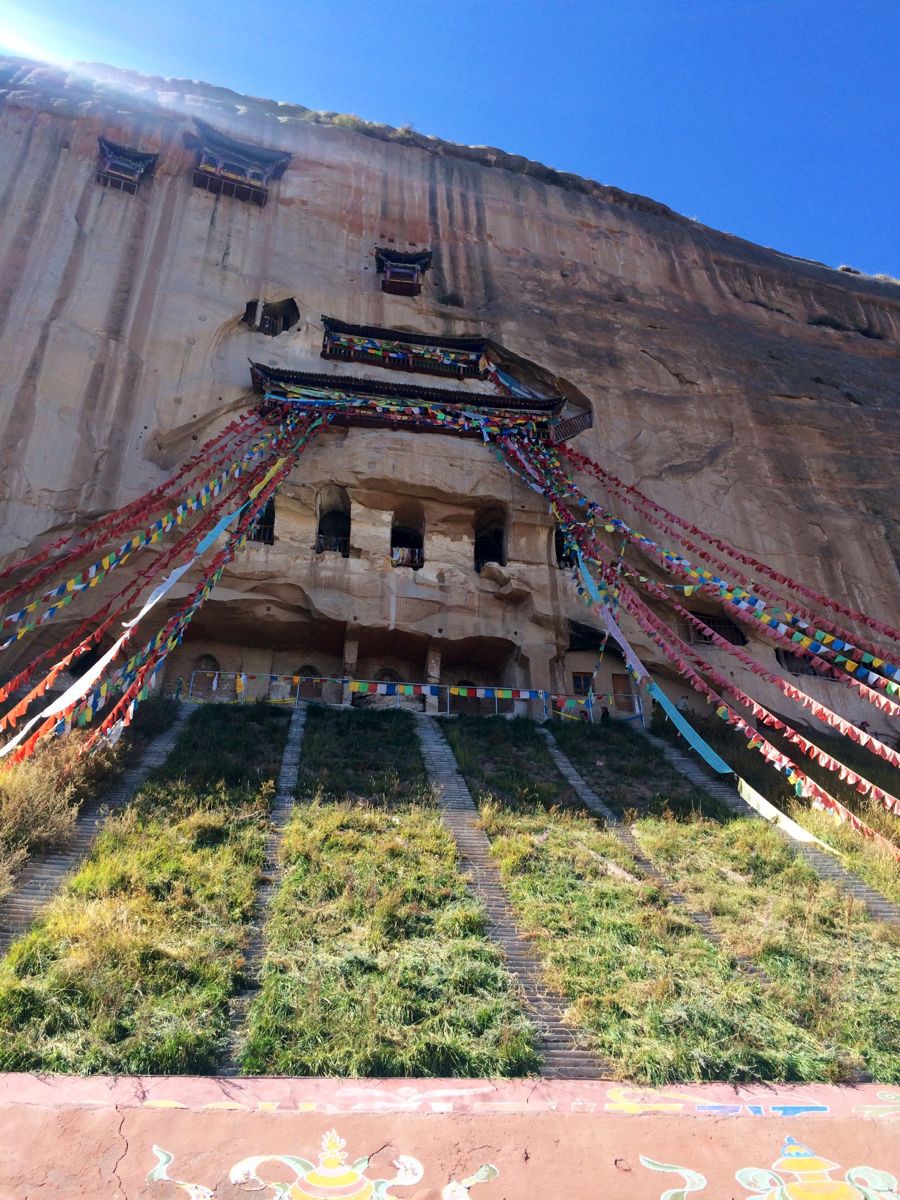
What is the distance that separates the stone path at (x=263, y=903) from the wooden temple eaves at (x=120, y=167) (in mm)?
22083

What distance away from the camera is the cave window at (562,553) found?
77.0ft

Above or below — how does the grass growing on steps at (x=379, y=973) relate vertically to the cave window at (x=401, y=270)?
below

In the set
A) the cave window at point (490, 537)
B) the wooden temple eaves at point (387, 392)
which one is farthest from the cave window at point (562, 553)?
the wooden temple eaves at point (387, 392)

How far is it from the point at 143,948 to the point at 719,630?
69.9ft

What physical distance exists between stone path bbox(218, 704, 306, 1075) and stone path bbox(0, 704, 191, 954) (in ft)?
7.51

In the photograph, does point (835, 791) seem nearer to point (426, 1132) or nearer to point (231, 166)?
point (426, 1132)

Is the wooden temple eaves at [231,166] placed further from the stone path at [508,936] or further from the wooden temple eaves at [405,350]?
the stone path at [508,936]

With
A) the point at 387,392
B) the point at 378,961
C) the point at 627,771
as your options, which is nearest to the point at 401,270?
the point at 387,392

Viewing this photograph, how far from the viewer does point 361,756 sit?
15.0m

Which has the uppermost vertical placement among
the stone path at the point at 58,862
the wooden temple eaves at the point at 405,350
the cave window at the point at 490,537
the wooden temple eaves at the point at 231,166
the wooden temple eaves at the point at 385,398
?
the wooden temple eaves at the point at 231,166

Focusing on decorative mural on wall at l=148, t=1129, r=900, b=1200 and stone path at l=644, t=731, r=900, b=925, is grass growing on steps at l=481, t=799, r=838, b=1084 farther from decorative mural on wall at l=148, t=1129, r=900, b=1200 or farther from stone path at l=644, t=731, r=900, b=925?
stone path at l=644, t=731, r=900, b=925

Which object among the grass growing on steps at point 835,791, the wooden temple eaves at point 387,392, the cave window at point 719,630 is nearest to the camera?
the grass growing on steps at point 835,791

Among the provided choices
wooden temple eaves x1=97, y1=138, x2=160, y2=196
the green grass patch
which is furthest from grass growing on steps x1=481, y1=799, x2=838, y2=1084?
wooden temple eaves x1=97, y1=138, x2=160, y2=196

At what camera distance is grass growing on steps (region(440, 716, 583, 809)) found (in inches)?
535
